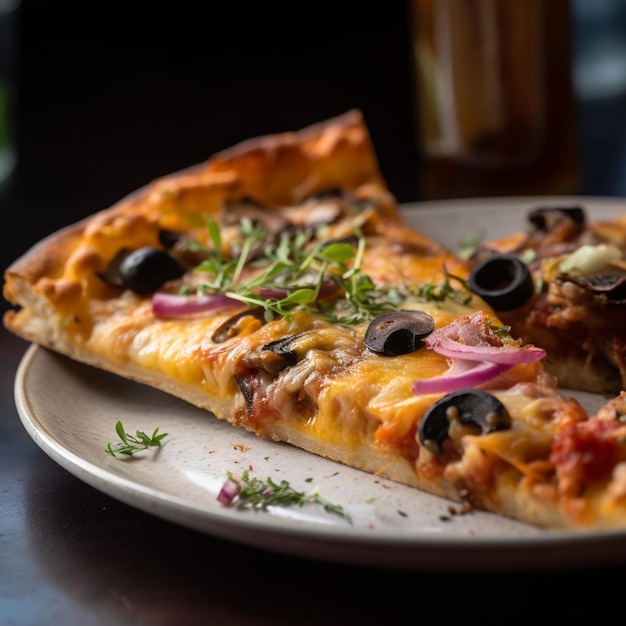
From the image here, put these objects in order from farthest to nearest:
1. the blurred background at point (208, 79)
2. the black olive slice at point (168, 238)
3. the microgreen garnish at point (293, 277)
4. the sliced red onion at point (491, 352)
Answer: the blurred background at point (208, 79) < the black olive slice at point (168, 238) < the microgreen garnish at point (293, 277) < the sliced red onion at point (491, 352)

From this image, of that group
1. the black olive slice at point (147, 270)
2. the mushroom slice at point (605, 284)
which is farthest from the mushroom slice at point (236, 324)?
the mushroom slice at point (605, 284)

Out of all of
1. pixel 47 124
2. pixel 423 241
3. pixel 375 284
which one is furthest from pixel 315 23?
pixel 375 284

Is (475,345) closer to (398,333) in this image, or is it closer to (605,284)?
(398,333)

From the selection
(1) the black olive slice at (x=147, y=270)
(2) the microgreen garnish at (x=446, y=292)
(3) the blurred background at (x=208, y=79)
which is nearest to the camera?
(2) the microgreen garnish at (x=446, y=292)

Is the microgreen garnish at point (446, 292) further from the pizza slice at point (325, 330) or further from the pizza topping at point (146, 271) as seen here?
the pizza topping at point (146, 271)

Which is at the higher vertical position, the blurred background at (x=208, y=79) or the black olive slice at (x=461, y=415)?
the black olive slice at (x=461, y=415)

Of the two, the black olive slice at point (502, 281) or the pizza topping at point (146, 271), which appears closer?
the black olive slice at point (502, 281)
